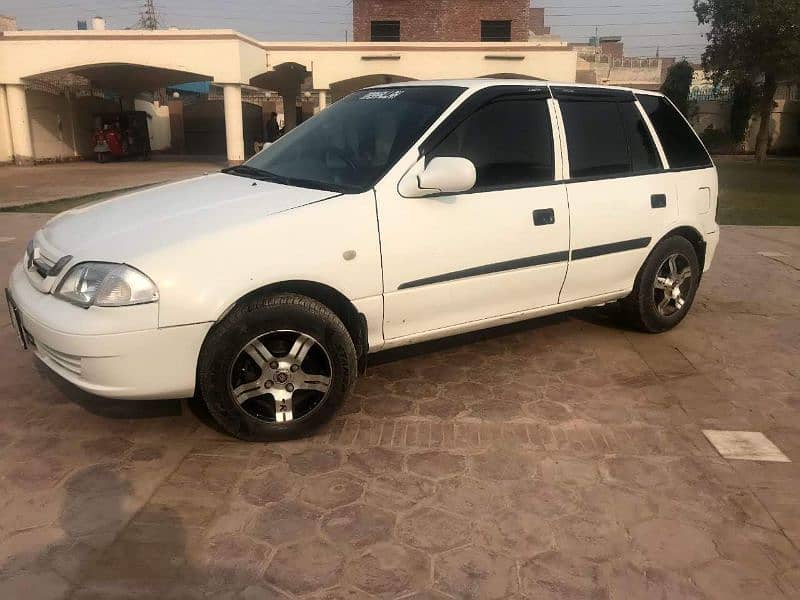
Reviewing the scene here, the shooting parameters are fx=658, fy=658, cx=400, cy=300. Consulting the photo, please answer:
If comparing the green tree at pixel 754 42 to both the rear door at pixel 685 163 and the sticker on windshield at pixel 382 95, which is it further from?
the sticker on windshield at pixel 382 95

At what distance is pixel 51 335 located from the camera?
3016mm

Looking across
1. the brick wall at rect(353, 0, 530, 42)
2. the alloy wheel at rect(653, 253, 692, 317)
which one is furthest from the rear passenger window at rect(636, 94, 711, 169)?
the brick wall at rect(353, 0, 530, 42)

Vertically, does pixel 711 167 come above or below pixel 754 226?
above

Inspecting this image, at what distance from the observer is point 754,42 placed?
21953 millimetres

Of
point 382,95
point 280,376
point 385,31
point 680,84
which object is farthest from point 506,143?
point 385,31

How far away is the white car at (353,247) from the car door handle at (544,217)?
0.06 feet

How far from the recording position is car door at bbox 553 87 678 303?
4234 millimetres

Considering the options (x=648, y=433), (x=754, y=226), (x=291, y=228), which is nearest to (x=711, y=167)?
(x=648, y=433)

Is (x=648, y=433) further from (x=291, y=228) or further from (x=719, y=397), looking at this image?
(x=291, y=228)

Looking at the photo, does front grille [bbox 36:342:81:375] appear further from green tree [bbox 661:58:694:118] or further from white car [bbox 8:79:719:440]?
green tree [bbox 661:58:694:118]

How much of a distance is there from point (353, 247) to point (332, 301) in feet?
0.99

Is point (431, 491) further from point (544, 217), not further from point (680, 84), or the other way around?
point (680, 84)

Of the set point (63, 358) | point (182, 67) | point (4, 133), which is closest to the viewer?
point (63, 358)

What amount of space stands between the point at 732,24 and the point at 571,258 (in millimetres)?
22759
